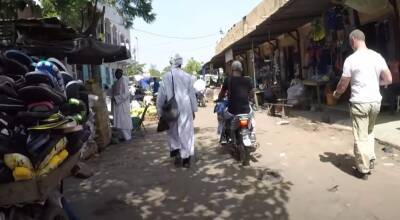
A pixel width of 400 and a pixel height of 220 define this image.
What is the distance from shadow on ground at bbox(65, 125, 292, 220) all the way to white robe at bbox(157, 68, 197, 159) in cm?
36

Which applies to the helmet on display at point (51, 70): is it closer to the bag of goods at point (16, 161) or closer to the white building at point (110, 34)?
the bag of goods at point (16, 161)

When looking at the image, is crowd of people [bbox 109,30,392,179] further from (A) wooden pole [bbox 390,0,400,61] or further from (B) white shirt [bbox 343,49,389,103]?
(A) wooden pole [bbox 390,0,400,61]

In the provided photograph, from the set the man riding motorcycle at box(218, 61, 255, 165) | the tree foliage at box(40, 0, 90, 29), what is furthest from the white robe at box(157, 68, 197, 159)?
the tree foliage at box(40, 0, 90, 29)

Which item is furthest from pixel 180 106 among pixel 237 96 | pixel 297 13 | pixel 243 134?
pixel 297 13

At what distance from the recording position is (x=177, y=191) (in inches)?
247

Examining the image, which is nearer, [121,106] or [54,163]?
[54,163]

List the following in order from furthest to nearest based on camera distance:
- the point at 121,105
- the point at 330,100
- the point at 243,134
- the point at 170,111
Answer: the point at 330,100, the point at 121,105, the point at 170,111, the point at 243,134

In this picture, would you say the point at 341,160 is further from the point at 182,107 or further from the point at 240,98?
the point at 182,107

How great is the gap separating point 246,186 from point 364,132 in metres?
1.64

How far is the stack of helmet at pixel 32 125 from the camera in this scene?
2922 millimetres

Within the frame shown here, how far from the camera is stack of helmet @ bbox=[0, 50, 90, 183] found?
9.59ft

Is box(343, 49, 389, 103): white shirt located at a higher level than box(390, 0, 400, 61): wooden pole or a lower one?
lower

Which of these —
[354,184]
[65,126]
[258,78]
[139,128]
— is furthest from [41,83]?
[258,78]

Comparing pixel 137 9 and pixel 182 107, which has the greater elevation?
pixel 137 9
